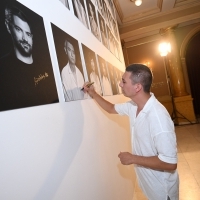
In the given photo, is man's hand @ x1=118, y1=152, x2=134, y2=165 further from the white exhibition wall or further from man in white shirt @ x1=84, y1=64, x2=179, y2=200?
the white exhibition wall

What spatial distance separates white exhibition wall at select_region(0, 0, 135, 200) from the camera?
0.66 metres

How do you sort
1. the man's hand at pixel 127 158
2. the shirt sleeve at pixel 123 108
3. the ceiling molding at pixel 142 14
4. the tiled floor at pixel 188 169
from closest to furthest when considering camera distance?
Answer: the man's hand at pixel 127 158
the shirt sleeve at pixel 123 108
the tiled floor at pixel 188 169
the ceiling molding at pixel 142 14

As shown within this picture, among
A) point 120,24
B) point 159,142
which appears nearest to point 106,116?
point 159,142

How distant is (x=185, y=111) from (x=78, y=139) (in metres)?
7.39

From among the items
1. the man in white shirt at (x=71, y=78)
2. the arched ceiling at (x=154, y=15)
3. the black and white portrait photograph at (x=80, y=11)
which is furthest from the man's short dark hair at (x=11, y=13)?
the arched ceiling at (x=154, y=15)

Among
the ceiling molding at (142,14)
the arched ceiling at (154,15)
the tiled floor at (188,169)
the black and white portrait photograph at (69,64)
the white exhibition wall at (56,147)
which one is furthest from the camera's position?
the ceiling molding at (142,14)

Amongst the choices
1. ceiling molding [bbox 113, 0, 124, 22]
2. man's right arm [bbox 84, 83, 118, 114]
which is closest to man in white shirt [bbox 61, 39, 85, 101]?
man's right arm [bbox 84, 83, 118, 114]

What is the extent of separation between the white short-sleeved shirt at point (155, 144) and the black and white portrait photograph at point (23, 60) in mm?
752

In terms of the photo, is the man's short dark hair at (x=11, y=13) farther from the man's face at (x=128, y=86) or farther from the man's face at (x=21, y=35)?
the man's face at (x=128, y=86)

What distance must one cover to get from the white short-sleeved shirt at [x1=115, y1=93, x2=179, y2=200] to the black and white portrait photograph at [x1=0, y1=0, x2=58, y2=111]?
75cm

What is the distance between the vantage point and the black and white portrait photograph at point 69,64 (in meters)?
1.09

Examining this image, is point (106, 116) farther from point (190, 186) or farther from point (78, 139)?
point (190, 186)

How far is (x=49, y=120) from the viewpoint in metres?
0.90

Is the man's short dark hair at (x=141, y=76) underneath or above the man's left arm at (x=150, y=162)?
above
